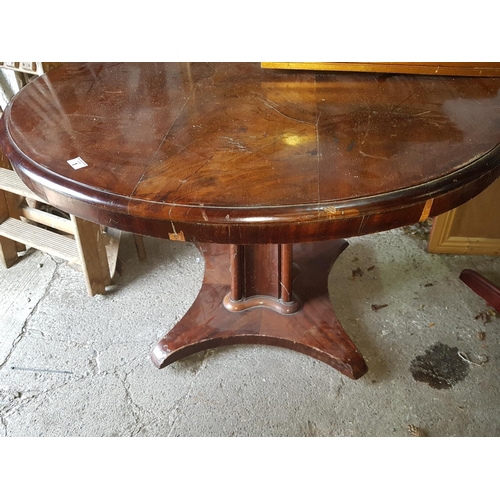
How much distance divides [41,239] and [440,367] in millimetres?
1840

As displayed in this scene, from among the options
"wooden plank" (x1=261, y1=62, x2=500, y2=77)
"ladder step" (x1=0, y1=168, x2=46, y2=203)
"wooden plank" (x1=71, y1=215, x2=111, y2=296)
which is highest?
"wooden plank" (x1=261, y1=62, x2=500, y2=77)

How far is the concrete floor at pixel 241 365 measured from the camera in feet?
5.82

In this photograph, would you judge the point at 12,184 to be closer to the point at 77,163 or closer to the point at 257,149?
the point at 77,163

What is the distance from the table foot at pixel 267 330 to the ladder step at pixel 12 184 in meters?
0.87

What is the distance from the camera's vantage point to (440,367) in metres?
1.93

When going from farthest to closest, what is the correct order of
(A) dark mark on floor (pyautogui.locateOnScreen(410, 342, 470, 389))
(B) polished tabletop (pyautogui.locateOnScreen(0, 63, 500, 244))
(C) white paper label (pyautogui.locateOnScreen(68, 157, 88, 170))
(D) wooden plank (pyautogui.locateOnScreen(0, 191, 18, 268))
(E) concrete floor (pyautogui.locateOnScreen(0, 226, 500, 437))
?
(D) wooden plank (pyautogui.locateOnScreen(0, 191, 18, 268))
(A) dark mark on floor (pyautogui.locateOnScreen(410, 342, 470, 389))
(E) concrete floor (pyautogui.locateOnScreen(0, 226, 500, 437))
(C) white paper label (pyautogui.locateOnScreen(68, 157, 88, 170))
(B) polished tabletop (pyautogui.locateOnScreen(0, 63, 500, 244))

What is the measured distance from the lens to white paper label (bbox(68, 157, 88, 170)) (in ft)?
3.81

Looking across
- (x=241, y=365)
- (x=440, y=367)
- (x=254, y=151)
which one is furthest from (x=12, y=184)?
(x=440, y=367)

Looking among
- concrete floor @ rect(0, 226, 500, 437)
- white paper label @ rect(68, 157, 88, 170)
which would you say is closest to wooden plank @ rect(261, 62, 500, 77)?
white paper label @ rect(68, 157, 88, 170)

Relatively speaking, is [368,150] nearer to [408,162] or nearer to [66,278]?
[408,162]

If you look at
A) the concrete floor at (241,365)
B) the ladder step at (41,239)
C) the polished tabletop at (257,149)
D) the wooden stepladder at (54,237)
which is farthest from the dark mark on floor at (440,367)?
the ladder step at (41,239)

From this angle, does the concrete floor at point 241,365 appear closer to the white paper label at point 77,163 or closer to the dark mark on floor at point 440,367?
the dark mark on floor at point 440,367

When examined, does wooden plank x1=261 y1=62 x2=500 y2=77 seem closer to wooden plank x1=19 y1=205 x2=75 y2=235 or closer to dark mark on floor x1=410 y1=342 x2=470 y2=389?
dark mark on floor x1=410 y1=342 x2=470 y2=389

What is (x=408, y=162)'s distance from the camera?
3.73 ft
